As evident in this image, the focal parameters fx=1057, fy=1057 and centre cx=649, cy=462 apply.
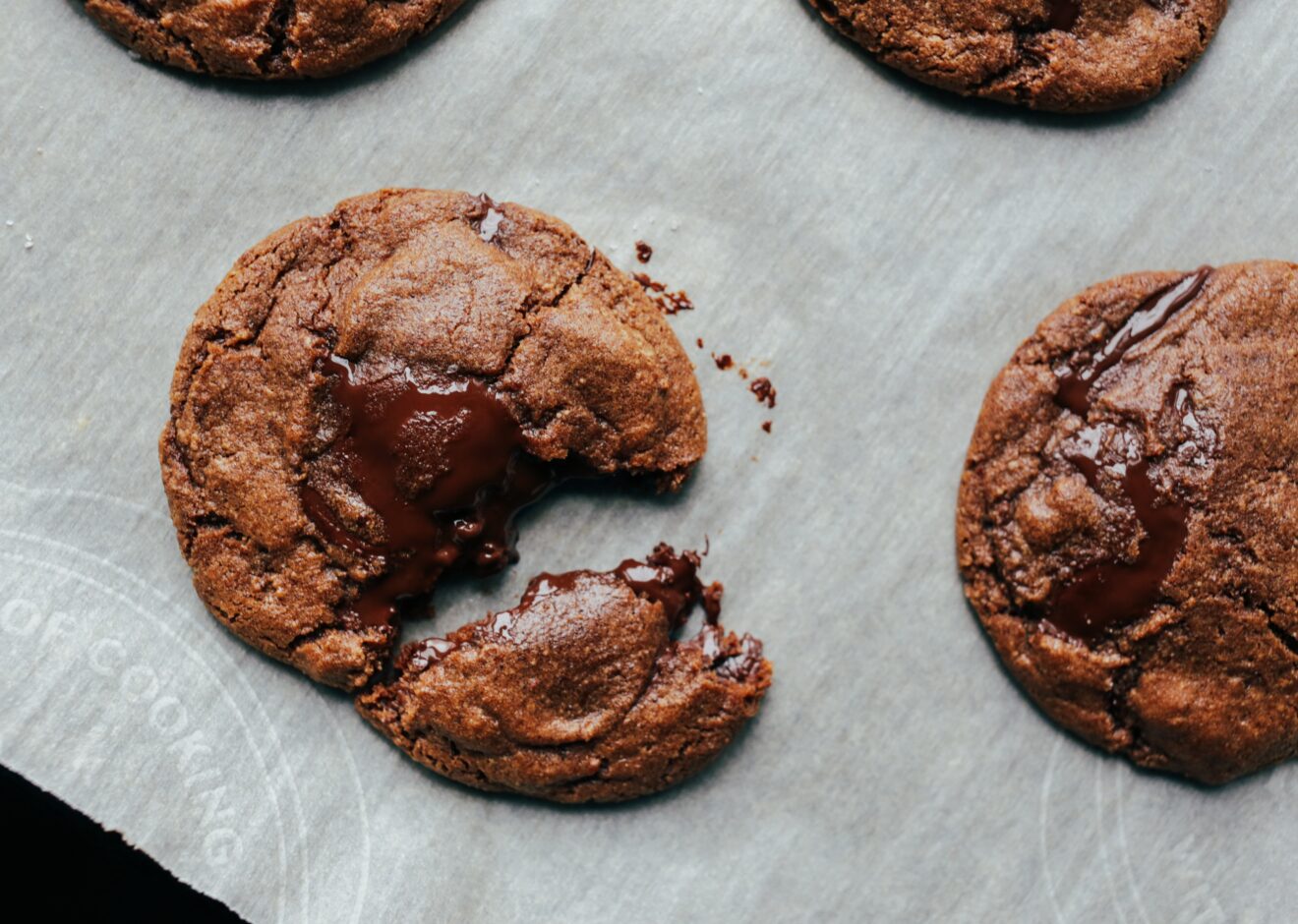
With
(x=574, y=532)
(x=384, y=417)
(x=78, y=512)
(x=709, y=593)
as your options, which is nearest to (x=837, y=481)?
(x=709, y=593)

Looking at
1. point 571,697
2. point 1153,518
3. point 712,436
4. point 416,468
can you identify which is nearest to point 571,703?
point 571,697

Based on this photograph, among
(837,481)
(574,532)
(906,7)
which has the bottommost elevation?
(574,532)

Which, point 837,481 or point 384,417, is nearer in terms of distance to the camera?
point 384,417

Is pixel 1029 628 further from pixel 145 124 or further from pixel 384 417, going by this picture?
pixel 145 124

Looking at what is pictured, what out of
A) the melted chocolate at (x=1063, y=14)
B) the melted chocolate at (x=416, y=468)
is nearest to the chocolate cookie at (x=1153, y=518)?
the melted chocolate at (x=1063, y=14)

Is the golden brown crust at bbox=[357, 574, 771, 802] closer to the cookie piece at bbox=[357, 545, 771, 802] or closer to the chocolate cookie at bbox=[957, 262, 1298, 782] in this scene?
the cookie piece at bbox=[357, 545, 771, 802]

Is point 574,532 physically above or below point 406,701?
above
